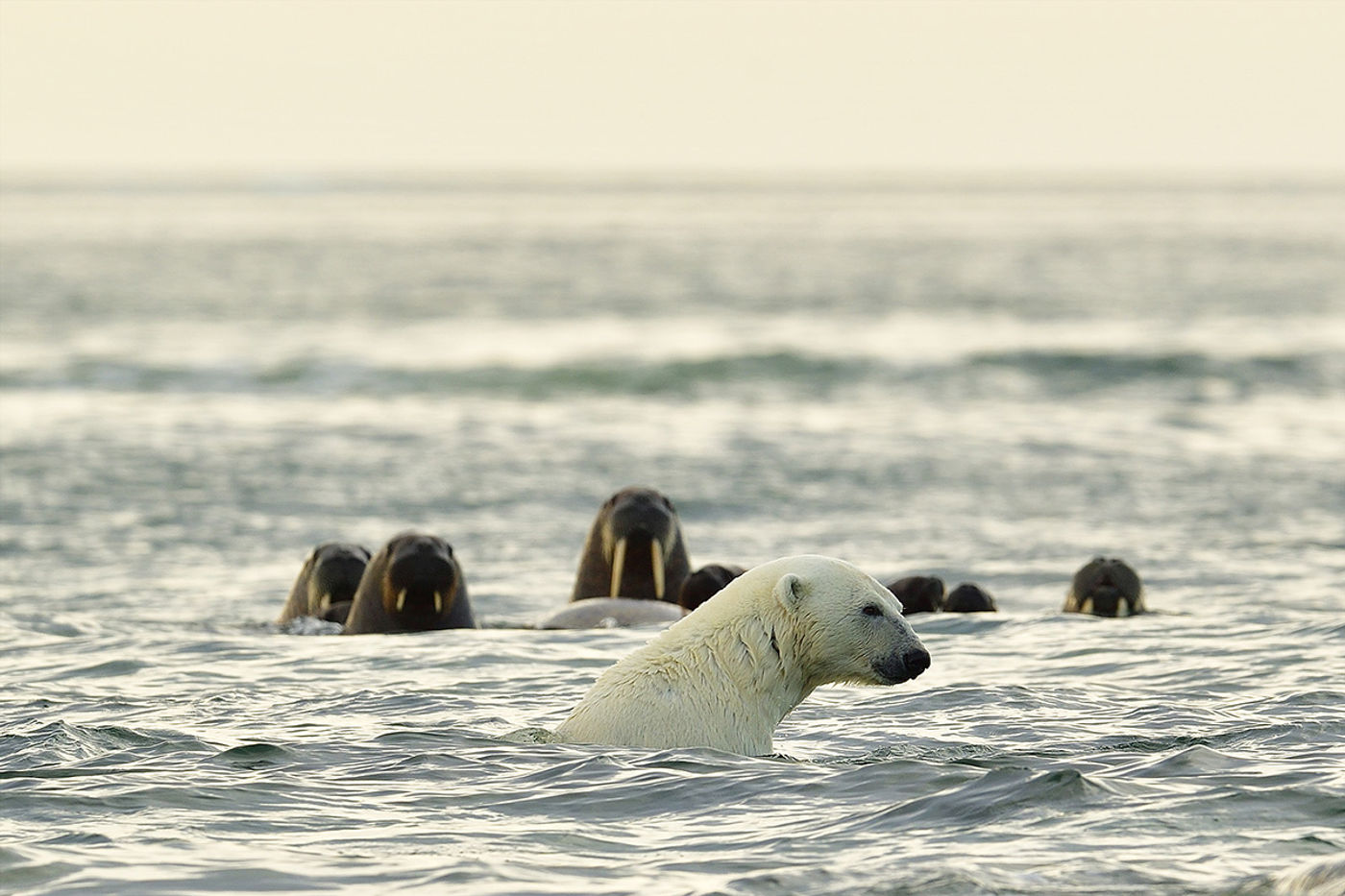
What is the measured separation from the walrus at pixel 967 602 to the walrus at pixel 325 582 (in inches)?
151

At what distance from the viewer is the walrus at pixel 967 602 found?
13.2 meters

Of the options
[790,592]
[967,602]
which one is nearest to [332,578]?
[967,602]

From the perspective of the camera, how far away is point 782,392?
31.4 meters

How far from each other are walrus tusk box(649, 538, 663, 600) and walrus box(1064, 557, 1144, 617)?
267 centimetres

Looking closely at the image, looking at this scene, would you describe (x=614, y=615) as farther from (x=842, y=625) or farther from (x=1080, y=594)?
(x=842, y=625)

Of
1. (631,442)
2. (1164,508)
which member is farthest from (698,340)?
(1164,508)

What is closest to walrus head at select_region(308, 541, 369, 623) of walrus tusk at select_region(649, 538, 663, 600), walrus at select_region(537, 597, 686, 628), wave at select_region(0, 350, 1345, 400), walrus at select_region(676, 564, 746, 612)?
walrus at select_region(537, 597, 686, 628)

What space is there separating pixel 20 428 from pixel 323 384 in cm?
699

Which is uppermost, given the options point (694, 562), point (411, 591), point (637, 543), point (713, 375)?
point (713, 375)

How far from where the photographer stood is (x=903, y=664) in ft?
27.9

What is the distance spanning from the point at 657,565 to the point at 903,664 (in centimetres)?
545

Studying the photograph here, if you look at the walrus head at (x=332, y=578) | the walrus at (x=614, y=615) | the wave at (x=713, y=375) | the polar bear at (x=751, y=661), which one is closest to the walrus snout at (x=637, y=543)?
the walrus at (x=614, y=615)

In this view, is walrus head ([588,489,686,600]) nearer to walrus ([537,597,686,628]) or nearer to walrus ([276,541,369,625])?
walrus ([537,597,686,628])

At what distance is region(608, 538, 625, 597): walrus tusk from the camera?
13.7 meters
